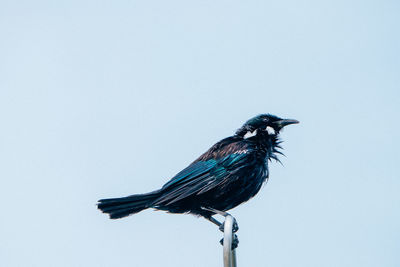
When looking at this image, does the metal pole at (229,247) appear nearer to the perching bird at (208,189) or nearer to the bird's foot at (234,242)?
the bird's foot at (234,242)

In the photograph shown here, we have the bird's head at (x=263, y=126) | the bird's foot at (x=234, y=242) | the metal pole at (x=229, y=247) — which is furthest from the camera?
the bird's head at (x=263, y=126)

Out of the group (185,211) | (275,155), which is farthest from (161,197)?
(275,155)

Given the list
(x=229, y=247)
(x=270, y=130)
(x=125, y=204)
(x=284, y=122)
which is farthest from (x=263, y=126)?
(x=229, y=247)

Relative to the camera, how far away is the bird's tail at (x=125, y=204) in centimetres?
844

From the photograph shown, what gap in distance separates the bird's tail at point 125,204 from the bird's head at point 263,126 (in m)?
1.41

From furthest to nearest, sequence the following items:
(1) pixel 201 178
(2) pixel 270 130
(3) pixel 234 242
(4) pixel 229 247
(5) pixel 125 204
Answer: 1. (2) pixel 270 130
2. (1) pixel 201 178
3. (5) pixel 125 204
4. (3) pixel 234 242
5. (4) pixel 229 247

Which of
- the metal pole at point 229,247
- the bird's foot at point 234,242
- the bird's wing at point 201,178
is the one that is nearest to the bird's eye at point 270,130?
the bird's wing at point 201,178

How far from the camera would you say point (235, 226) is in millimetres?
7387

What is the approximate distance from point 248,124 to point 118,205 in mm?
1899

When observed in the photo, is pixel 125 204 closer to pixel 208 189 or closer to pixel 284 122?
pixel 208 189

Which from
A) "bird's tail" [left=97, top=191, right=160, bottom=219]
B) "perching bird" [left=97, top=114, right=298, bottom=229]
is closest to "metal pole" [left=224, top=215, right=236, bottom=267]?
"perching bird" [left=97, top=114, right=298, bottom=229]

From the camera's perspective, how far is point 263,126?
933cm

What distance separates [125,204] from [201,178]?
0.86 m

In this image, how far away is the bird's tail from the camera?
8.44 metres
